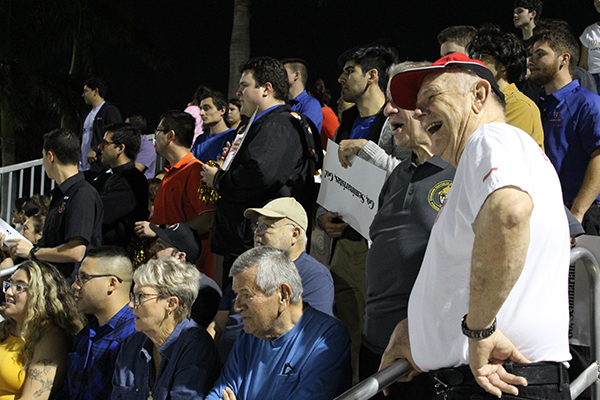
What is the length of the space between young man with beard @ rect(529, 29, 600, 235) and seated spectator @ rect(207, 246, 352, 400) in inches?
67.0

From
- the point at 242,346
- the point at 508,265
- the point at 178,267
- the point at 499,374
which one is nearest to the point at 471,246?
the point at 508,265

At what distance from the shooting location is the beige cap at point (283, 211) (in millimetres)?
3588

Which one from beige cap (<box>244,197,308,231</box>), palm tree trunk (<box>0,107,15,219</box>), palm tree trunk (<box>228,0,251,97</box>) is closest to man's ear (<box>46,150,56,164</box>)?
beige cap (<box>244,197,308,231</box>)

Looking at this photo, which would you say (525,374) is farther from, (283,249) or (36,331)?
(36,331)

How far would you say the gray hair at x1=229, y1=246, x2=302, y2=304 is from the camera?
2.93 m

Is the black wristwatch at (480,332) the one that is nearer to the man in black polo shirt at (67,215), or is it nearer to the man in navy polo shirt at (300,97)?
the man in black polo shirt at (67,215)

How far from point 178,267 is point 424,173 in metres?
1.66

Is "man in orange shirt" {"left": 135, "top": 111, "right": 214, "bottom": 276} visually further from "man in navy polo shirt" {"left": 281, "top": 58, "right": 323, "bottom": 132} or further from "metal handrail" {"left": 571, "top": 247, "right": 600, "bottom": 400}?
"metal handrail" {"left": 571, "top": 247, "right": 600, "bottom": 400}

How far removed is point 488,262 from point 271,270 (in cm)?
167

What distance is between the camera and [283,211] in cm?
363

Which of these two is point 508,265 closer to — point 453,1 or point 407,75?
point 407,75

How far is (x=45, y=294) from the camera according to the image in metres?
3.91

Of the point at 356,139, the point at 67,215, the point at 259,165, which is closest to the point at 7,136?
the point at 67,215

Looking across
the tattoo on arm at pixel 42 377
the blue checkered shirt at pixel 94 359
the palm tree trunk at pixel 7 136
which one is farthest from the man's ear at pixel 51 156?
the palm tree trunk at pixel 7 136
